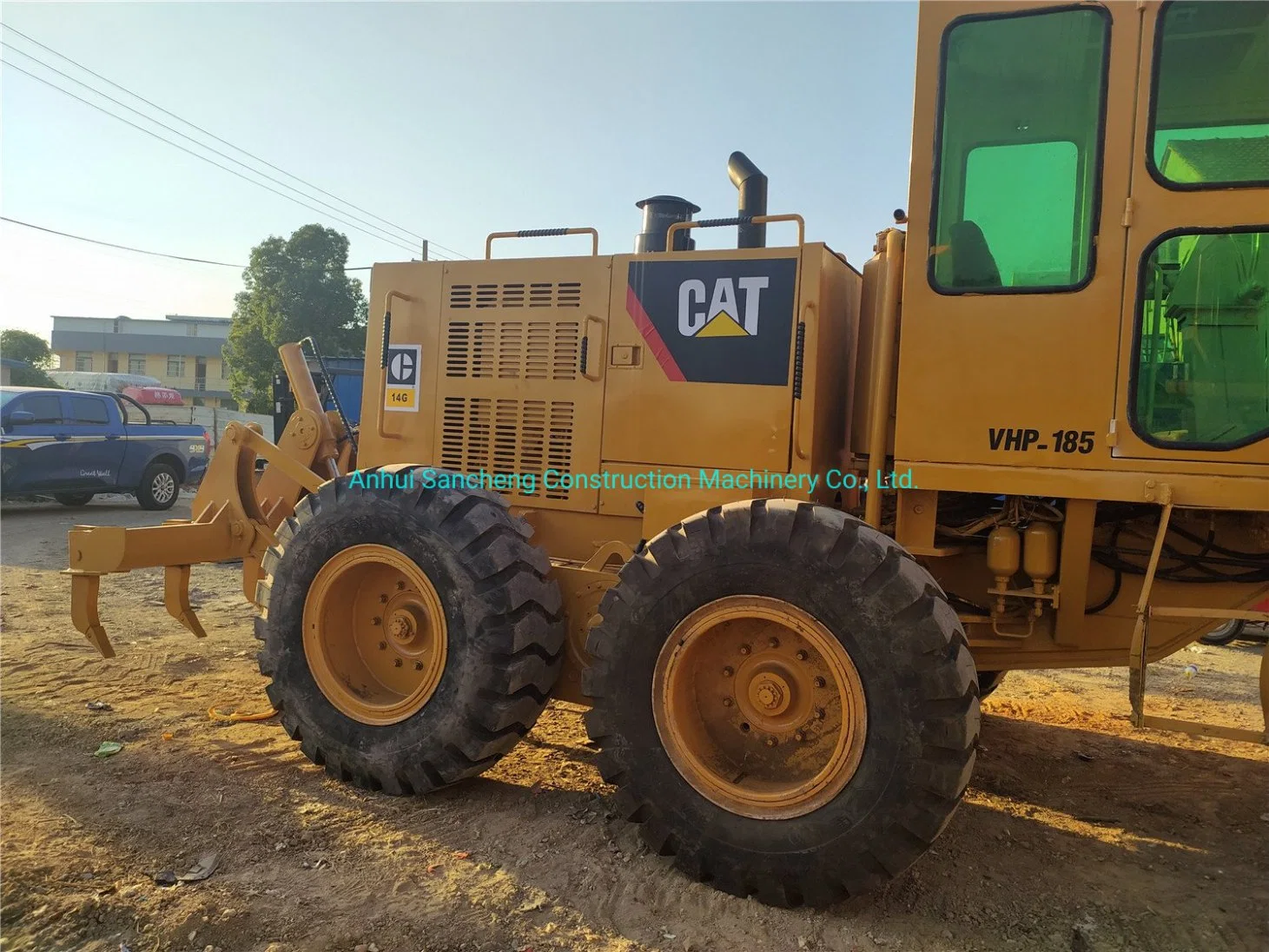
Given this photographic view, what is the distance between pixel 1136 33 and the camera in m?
2.77

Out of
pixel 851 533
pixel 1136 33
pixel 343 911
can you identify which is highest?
pixel 1136 33

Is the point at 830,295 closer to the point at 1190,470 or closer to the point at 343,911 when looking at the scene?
the point at 1190,470

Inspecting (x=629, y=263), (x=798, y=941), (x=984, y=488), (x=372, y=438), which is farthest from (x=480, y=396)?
(x=798, y=941)

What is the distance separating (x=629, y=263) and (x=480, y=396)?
1.10 m

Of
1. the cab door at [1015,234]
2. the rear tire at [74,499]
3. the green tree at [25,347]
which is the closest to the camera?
the cab door at [1015,234]

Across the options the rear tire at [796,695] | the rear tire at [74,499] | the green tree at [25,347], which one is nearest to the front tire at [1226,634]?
the rear tire at [796,695]

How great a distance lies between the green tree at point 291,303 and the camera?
27.4 m

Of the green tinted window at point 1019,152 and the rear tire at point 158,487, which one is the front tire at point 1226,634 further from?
the rear tire at point 158,487

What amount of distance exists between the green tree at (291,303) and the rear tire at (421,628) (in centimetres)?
2532

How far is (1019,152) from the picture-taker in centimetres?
301

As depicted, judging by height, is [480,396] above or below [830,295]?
below

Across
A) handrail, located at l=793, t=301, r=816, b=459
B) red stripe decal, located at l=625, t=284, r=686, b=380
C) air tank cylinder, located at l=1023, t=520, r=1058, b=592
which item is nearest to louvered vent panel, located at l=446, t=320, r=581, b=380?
red stripe decal, located at l=625, t=284, r=686, b=380

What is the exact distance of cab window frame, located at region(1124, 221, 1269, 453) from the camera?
2732 millimetres

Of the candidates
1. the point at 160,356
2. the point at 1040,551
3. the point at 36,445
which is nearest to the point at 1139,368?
the point at 1040,551
